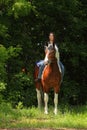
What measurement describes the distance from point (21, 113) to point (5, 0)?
5.94 m

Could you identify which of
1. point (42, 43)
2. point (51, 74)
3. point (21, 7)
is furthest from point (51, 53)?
point (42, 43)

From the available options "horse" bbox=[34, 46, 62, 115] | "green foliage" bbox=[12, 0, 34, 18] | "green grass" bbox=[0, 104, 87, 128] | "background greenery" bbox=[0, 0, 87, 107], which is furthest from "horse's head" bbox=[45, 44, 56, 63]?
"background greenery" bbox=[0, 0, 87, 107]

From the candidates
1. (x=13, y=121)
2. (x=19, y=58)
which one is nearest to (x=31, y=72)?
(x=19, y=58)

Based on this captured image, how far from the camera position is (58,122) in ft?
42.8

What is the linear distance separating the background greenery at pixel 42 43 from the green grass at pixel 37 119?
347 cm

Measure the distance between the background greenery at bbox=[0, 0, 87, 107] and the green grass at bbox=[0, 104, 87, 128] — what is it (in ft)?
11.4

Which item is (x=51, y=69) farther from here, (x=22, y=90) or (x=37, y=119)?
(x=22, y=90)

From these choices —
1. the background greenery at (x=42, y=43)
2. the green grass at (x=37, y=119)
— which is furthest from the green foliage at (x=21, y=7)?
the green grass at (x=37, y=119)

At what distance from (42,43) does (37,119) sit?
803cm

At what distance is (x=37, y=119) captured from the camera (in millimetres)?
14141

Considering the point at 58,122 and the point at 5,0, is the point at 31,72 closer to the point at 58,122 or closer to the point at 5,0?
the point at 5,0

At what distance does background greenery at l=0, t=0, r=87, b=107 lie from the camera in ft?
64.7

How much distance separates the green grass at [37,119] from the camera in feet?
40.8

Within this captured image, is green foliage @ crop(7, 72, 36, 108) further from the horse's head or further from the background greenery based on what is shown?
the horse's head
